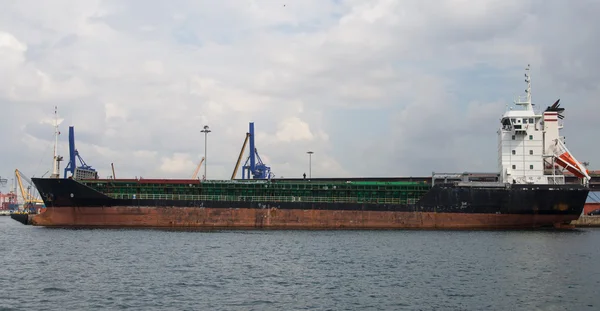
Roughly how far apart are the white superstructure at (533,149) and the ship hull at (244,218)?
16.7 feet

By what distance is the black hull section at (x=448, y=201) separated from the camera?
49781 millimetres

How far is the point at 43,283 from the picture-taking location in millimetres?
24938

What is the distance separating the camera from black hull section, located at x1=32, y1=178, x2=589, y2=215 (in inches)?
1960

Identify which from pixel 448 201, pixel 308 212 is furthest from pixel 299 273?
pixel 448 201

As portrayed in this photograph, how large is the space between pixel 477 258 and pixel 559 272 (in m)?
5.15

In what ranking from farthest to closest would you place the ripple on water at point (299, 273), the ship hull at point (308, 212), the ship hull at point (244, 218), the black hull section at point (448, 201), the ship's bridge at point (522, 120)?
the ship's bridge at point (522, 120)
the ship hull at point (244, 218)
the ship hull at point (308, 212)
the black hull section at point (448, 201)
the ripple on water at point (299, 273)

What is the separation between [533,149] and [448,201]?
31.3ft

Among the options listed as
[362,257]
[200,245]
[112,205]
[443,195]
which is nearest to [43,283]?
[200,245]

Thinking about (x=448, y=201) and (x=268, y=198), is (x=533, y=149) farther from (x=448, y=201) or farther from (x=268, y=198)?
(x=268, y=198)

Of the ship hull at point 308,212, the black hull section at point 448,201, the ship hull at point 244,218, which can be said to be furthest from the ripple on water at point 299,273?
the ship hull at point 244,218

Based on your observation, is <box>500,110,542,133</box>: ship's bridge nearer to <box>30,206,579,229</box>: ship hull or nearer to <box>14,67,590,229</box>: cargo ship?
<box>14,67,590,229</box>: cargo ship

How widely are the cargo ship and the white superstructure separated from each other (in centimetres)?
9

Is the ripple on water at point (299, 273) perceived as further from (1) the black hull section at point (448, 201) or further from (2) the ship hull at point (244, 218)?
(2) the ship hull at point (244, 218)

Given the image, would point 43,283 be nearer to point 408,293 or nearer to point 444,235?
point 408,293
